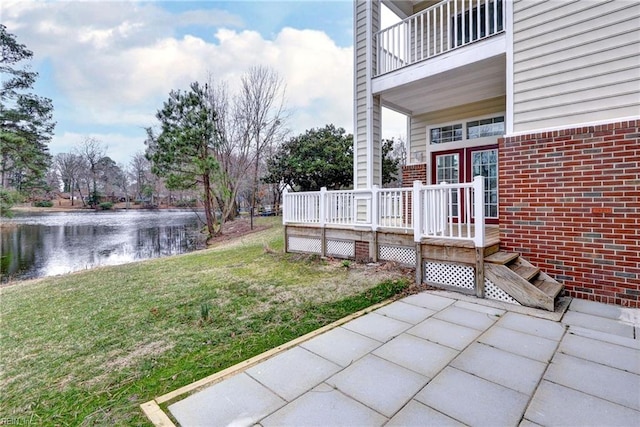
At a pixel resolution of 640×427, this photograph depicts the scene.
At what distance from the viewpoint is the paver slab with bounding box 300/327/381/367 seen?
2426mm

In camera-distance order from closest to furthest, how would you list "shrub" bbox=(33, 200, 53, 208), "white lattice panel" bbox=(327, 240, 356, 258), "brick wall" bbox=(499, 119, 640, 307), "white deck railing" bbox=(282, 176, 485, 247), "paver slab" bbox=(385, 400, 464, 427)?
"paver slab" bbox=(385, 400, 464, 427)
"brick wall" bbox=(499, 119, 640, 307)
"white deck railing" bbox=(282, 176, 485, 247)
"white lattice panel" bbox=(327, 240, 356, 258)
"shrub" bbox=(33, 200, 53, 208)

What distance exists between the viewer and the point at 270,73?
1573 cm

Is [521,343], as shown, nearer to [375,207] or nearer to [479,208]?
[479,208]

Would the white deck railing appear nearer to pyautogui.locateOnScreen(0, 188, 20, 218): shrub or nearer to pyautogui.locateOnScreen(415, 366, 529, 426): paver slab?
pyautogui.locateOnScreen(415, 366, 529, 426): paver slab

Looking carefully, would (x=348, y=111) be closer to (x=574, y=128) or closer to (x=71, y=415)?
(x=574, y=128)

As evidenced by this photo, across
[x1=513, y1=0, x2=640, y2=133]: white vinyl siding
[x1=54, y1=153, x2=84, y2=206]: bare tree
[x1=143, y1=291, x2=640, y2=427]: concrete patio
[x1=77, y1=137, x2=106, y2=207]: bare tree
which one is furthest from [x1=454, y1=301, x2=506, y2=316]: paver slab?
[x1=54, y1=153, x2=84, y2=206]: bare tree

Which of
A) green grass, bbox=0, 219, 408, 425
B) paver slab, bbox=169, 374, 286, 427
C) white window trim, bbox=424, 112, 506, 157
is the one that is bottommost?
green grass, bbox=0, 219, 408, 425

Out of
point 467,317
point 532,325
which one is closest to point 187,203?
point 467,317

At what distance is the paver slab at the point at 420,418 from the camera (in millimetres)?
1640

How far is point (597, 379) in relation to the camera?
2.06 meters

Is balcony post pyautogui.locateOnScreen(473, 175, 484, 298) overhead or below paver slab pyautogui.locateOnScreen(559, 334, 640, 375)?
overhead

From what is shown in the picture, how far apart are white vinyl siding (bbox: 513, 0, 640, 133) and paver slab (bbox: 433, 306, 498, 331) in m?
2.76

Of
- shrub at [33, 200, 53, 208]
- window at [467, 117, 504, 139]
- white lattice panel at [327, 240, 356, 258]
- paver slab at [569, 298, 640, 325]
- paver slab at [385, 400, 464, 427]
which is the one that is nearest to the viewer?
paver slab at [385, 400, 464, 427]

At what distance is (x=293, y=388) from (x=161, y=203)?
177ft
